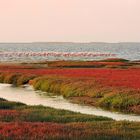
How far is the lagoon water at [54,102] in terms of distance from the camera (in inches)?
1294

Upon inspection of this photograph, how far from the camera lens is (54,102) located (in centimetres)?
4116

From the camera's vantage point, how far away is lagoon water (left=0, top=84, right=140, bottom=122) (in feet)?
108

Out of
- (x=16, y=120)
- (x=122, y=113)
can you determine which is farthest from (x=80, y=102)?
(x=16, y=120)

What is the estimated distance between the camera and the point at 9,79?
65438 millimetres

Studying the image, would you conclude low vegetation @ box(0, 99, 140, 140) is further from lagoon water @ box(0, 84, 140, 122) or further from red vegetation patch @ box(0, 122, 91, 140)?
lagoon water @ box(0, 84, 140, 122)

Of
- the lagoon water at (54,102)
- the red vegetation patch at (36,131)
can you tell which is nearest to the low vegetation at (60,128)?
the red vegetation patch at (36,131)

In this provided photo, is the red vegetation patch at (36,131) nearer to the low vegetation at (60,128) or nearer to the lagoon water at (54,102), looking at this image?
the low vegetation at (60,128)

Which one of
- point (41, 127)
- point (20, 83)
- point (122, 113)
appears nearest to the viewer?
point (41, 127)

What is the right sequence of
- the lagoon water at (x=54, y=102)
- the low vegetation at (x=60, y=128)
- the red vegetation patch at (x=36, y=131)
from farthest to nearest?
the lagoon water at (x=54, y=102) < the low vegetation at (x=60, y=128) < the red vegetation patch at (x=36, y=131)

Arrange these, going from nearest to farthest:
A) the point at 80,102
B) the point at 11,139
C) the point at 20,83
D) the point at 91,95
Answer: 1. the point at 11,139
2. the point at 80,102
3. the point at 91,95
4. the point at 20,83

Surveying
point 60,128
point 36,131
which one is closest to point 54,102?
point 60,128

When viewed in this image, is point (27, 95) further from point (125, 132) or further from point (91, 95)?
point (125, 132)

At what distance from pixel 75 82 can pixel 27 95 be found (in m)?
5.46

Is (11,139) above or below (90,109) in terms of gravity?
above
